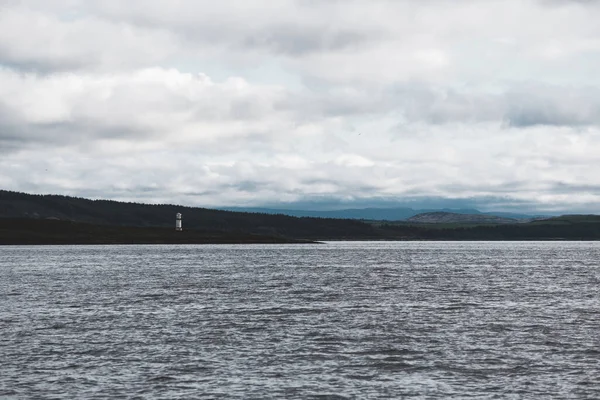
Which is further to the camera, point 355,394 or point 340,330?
point 340,330

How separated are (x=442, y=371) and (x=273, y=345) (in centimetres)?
1054

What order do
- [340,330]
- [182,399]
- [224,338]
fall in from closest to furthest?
[182,399], [224,338], [340,330]

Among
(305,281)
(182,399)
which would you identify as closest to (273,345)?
(182,399)

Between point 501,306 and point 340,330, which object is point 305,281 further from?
point 340,330

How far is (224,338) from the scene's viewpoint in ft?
144

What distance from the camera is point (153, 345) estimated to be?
40.9 meters

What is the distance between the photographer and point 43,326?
48875mm

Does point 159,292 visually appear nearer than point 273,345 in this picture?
No

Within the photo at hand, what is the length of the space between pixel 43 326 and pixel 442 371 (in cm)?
2685

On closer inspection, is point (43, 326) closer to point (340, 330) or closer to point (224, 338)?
point (224, 338)

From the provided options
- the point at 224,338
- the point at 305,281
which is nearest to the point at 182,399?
the point at 224,338

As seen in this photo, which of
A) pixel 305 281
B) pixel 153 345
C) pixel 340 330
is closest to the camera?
pixel 153 345

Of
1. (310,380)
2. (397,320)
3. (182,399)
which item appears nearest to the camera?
(182,399)

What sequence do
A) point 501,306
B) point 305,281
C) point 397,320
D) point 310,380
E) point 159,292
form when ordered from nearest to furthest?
point 310,380, point 397,320, point 501,306, point 159,292, point 305,281
